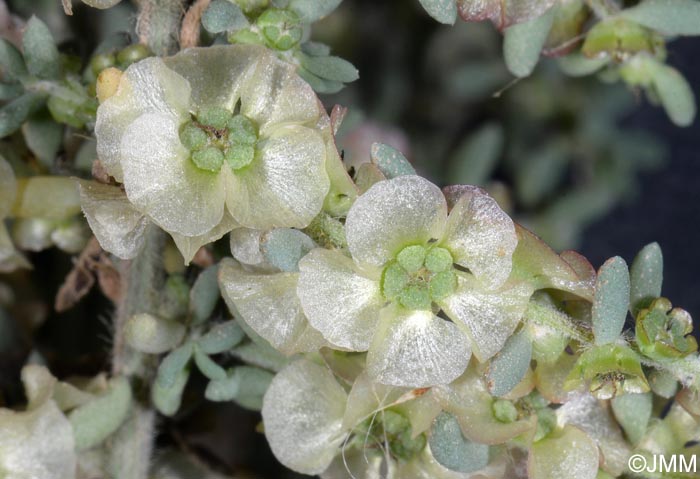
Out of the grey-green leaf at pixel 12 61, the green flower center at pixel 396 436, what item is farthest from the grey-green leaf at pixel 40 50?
the green flower center at pixel 396 436

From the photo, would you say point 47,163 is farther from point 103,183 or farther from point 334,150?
point 334,150

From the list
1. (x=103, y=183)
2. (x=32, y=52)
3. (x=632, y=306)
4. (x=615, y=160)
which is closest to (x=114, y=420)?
(x=103, y=183)

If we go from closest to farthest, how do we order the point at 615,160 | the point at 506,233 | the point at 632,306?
the point at 506,233, the point at 632,306, the point at 615,160

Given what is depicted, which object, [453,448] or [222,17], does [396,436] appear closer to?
[453,448]

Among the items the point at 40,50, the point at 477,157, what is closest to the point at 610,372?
the point at 40,50

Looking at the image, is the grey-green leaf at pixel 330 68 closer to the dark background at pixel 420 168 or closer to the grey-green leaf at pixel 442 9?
the grey-green leaf at pixel 442 9
